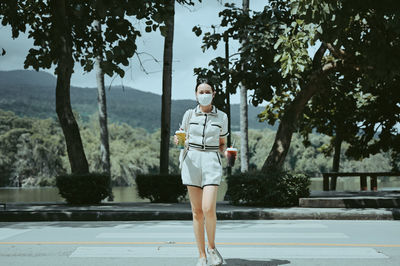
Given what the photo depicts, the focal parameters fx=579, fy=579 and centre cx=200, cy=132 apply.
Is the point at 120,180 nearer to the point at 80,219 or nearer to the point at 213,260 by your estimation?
the point at 80,219

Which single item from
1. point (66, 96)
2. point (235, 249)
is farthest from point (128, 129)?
point (235, 249)

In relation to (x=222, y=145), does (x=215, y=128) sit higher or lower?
higher

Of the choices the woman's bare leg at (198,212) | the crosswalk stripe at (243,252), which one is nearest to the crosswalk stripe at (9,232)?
the crosswalk stripe at (243,252)

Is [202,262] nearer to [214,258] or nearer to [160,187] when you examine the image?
[214,258]

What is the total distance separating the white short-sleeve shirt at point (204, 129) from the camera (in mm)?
6277

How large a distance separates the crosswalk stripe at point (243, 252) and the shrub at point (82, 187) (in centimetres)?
902

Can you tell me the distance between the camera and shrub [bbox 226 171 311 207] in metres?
15.9

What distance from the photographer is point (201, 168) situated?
6238 mm

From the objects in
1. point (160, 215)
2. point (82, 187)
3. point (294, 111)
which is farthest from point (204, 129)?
point (294, 111)

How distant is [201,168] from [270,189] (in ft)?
32.7

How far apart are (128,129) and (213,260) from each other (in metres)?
112

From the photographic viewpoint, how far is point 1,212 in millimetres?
13242

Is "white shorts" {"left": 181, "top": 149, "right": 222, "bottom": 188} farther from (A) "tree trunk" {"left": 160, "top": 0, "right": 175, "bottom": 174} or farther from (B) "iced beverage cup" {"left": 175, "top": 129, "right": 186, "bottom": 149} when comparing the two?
(A) "tree trunk" {"left": 160, "top": 0, "right": 175, "bottom": 174}

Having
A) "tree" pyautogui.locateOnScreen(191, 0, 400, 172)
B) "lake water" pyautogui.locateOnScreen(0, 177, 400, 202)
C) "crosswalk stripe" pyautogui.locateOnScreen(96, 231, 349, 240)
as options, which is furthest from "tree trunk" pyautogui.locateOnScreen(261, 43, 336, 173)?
"lake water" pyautogui.locateOnScreen(0, 177, 400, 202)
